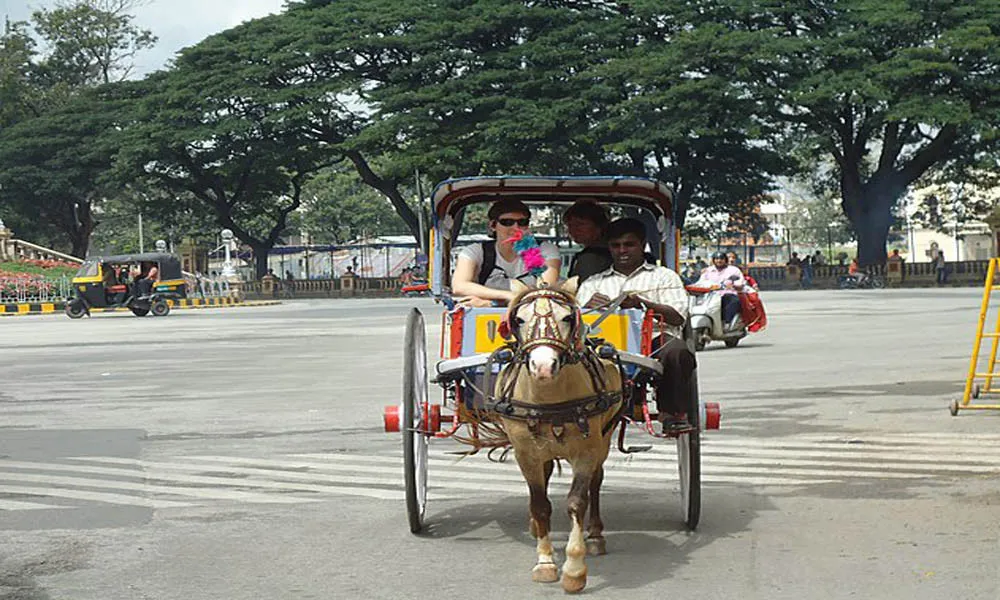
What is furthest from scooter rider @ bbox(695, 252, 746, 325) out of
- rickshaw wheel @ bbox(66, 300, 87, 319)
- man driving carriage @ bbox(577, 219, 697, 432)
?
rickshaw wheel @ bbox(66, 300, 87, 319)

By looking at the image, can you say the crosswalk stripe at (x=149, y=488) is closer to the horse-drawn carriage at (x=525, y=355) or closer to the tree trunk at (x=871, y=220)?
the horse-drawn carriage at (x=525, y=355)

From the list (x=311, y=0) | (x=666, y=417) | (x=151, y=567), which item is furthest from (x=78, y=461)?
(x=311, y=0)

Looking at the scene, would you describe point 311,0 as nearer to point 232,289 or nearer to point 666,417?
point 232,289

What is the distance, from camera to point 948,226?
99.7 metres

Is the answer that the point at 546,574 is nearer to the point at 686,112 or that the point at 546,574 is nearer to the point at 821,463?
the point at 821,463

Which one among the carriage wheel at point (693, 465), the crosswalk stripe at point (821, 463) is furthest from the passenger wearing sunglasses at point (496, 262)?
the crosswalk stripe at point (821, 463)

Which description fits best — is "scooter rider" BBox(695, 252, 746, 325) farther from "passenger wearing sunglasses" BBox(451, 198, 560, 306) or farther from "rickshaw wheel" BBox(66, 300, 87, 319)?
"rickshaw wheel" BBox(66, 300, 87, 319)

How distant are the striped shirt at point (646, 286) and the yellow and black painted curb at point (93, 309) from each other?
134 feet

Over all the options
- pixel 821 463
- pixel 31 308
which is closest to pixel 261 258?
pixel 31 308

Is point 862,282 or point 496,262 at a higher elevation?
point 496,262

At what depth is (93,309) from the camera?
155ft

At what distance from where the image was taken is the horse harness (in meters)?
6.51

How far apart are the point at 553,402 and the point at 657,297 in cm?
169

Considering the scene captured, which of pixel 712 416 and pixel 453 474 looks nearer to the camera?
pixel 712 416
